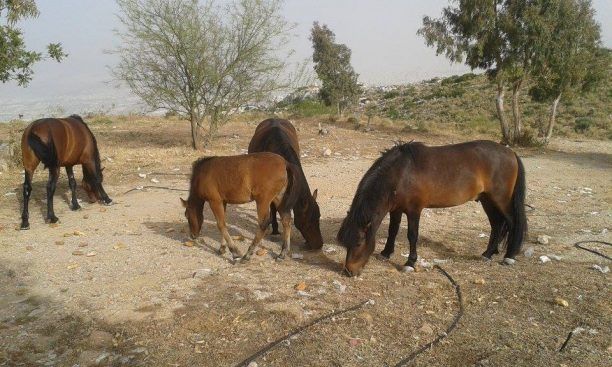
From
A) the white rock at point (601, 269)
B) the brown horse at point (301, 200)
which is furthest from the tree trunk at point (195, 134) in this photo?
the white rock at point (601, 269)

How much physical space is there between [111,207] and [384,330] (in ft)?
20.4

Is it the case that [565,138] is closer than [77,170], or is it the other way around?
[77,170]

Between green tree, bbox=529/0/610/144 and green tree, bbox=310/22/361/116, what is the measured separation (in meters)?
13.4

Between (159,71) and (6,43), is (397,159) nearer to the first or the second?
(6,43)

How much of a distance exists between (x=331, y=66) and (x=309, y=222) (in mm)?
25119

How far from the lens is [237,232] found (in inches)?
287

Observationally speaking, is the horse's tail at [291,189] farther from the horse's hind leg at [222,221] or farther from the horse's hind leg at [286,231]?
the horse's hind leg at [222,221]

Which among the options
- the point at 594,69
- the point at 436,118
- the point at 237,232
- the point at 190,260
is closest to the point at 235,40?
the point at 237,232

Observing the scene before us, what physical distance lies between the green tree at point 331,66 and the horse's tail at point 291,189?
2441 centimetres

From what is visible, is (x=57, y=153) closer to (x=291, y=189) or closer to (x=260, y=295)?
(x=291, y=189)

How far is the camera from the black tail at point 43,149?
7.54 metres

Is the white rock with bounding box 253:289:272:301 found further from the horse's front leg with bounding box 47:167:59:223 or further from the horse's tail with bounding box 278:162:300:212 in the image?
the horse's front leg with bounding box 47:167:59:223

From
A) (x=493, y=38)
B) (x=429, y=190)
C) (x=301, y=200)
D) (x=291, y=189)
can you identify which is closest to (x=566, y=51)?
(x=493, y=38)

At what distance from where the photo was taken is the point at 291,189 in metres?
5.89
